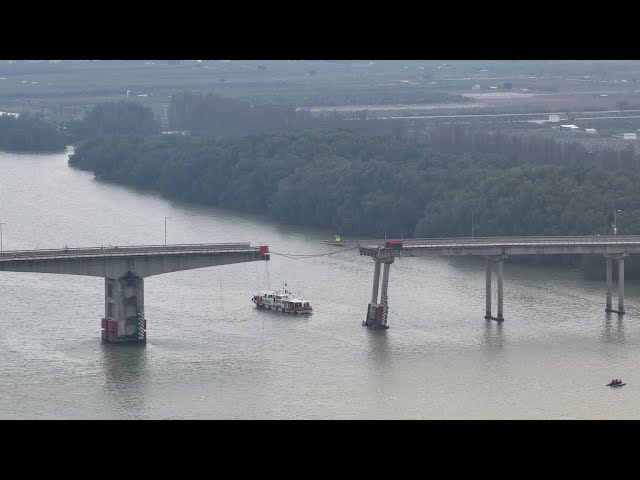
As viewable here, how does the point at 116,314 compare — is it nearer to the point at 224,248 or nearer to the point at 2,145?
the point at 224,248

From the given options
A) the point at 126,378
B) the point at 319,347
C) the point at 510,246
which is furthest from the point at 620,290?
the point at 126,378

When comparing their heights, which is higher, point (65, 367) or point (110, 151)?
point (110, 151)

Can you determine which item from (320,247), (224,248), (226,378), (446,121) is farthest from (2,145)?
(226,378)

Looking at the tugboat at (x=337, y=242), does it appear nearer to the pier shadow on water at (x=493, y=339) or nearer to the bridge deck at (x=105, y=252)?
the pier shadow on water at (x=493, y=339)

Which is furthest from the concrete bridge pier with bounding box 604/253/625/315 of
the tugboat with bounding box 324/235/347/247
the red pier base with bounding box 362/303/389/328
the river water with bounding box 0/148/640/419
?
the tugboat with bounding box 324/235/347/247

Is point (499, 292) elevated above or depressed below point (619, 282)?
below

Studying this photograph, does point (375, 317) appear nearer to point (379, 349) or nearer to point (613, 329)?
point (379, 349)

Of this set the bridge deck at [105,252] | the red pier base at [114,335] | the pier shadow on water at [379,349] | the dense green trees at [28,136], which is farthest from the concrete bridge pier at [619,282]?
the dense green trees at [28,136]
